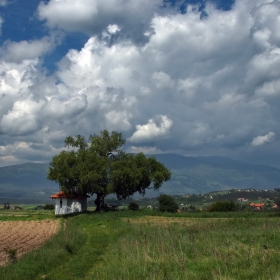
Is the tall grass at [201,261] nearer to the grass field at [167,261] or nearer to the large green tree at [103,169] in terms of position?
the grass field at [167,261]

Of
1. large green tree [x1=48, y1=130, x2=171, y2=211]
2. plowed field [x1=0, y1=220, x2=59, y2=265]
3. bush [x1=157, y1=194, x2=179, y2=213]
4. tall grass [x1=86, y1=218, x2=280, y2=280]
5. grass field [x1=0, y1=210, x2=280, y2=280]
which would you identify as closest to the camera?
tall grass [x1=86, y1=218, x2=280, y2=280]

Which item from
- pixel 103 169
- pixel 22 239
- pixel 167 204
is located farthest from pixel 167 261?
pixel 167 204

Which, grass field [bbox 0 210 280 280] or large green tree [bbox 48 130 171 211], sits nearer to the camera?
grass field [bbox 0 210 280 280]

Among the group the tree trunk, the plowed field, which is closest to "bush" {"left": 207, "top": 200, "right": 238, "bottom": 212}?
the tree trunk

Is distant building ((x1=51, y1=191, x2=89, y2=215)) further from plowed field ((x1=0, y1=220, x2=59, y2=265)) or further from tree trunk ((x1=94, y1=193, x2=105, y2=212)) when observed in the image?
plowed field ((x1=0, y1=220, x2=59, y2=265))

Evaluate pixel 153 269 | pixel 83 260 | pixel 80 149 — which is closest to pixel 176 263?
pixel 153 269

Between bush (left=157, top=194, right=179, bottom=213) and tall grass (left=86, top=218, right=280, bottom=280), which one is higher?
bush (left=157, top=194, right=179, bottom=213)

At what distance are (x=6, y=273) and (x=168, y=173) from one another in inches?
1992

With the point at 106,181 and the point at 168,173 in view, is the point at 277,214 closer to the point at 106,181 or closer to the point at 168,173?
the point at 168,173

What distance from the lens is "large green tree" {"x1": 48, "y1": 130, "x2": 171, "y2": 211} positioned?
59.7 m

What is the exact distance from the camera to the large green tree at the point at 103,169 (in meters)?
59.7

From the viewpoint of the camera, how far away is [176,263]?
1478 centimetres

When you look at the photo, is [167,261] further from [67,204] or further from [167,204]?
[167,204]

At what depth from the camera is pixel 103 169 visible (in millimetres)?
60375
